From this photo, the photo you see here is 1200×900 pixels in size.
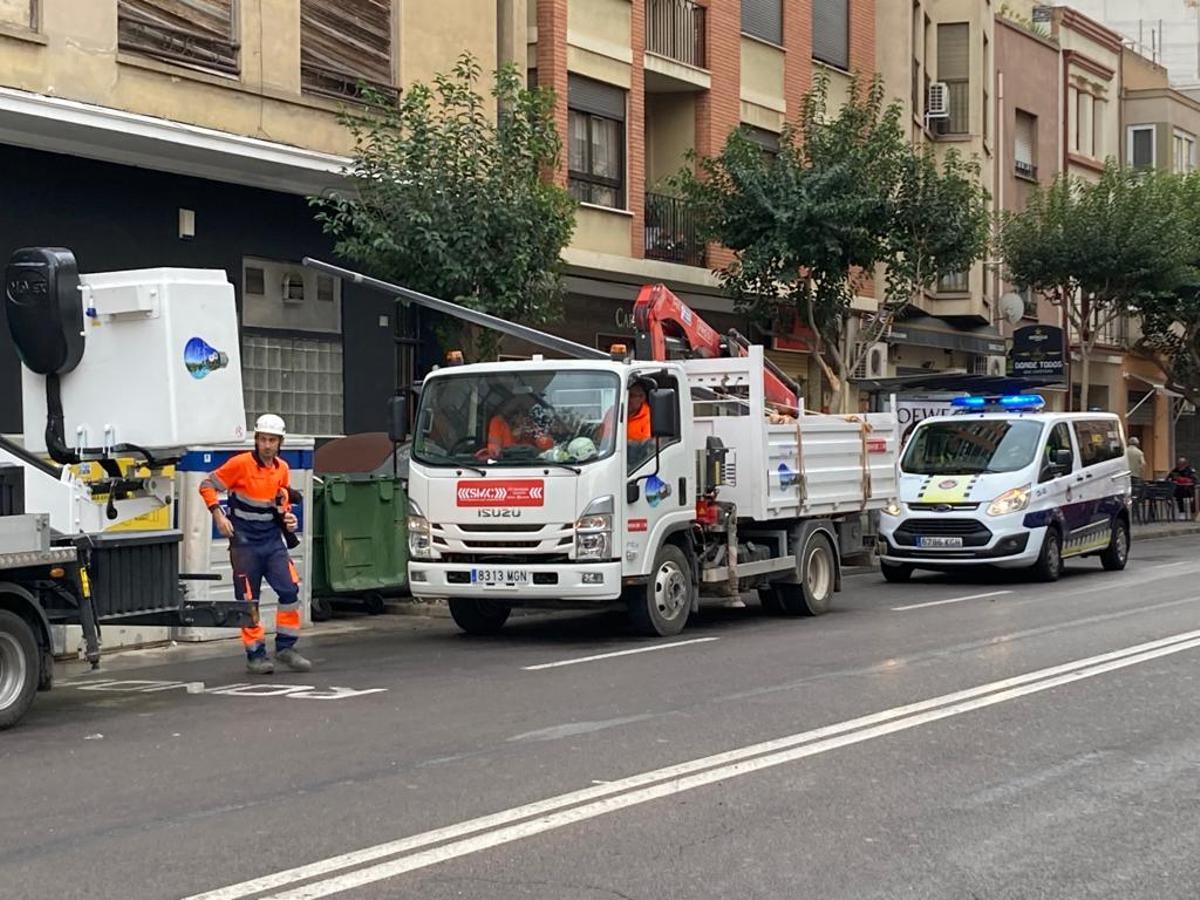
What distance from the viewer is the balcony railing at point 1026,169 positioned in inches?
1540

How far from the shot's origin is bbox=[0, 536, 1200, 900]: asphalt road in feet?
19.9

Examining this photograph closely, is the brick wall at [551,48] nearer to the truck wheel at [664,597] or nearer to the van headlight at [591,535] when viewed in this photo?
the truck wheel at [664,597]

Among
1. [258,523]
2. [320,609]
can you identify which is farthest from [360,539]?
[258,523]

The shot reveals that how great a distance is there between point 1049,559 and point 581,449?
8627mm

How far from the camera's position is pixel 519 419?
1355 cm

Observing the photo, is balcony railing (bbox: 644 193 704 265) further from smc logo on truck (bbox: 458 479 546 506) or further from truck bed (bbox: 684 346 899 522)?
smc logo on truck (bbox: 458 479 546 506)

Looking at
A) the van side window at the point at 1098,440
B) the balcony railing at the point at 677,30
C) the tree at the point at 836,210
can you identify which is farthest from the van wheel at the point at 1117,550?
the balcony railing at the point at 677,30

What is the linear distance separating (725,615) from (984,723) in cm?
712

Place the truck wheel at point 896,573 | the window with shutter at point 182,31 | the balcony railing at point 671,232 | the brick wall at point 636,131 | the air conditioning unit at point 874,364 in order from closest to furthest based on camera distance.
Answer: the window with shutter at point 182,31 → the truck wheel at point 896,573 → the brick wall at point 636,131 → the balcony railing at point 671,232 → the air conditioning unit at point 874,364

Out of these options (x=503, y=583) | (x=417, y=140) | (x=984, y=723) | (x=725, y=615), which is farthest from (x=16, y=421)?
(x=984, y=723)

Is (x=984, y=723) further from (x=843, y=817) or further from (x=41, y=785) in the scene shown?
(x=41, y=785)

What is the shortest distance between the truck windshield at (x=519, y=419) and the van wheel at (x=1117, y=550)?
1067 cm

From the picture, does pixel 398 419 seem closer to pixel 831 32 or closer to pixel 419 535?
pixel 419 535

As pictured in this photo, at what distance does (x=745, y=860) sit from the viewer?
20.5 feet
